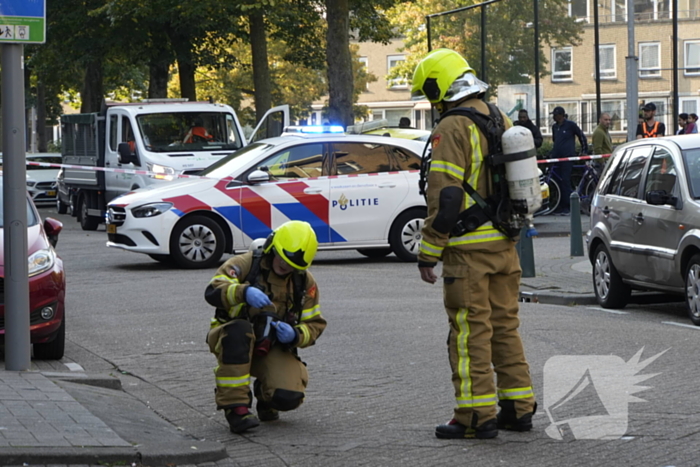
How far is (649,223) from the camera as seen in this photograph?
35.7 ft

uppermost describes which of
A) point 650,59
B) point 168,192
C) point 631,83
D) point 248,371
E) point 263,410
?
point 650,59

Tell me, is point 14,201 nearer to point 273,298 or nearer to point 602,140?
point 273,298

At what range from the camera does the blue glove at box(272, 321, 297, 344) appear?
621cm

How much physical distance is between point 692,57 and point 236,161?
11.2m

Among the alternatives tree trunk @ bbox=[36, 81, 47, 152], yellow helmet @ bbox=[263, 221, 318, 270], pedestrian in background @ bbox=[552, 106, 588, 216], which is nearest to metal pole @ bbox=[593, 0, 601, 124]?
pedestrian in background @ bbox=[552, 106, 588, 216]

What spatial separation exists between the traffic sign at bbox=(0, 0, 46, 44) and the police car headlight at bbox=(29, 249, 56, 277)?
175 centimetres

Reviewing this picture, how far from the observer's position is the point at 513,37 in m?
26.2

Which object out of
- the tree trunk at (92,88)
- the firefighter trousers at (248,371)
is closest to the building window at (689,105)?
the firefighter trousers at (248,371)

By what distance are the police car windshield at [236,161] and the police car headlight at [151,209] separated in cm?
84

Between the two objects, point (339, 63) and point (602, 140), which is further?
point (339, 63)

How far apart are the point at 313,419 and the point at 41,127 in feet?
150

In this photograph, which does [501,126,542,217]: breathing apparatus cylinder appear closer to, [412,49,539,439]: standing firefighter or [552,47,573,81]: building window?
[412,49,539,439]: standing firefighter

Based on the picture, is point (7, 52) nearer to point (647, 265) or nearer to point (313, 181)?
point (647, 265)

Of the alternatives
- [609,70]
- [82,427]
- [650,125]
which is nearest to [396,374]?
[82,427]
